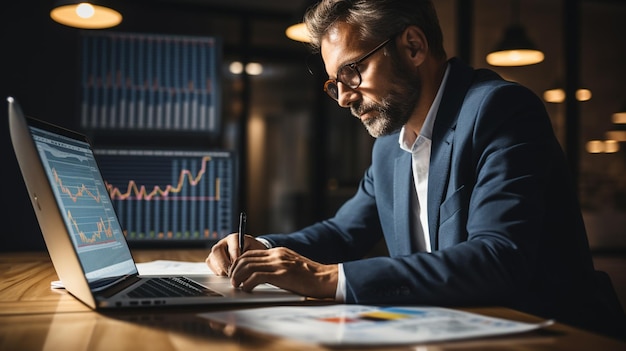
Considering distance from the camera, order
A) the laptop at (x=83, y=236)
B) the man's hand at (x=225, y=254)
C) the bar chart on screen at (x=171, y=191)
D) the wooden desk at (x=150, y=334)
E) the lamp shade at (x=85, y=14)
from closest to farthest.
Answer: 1. the wooden desk at (x=150, y=334)
2. the laptop at (x=83, y=236)
3. the man's hand at (x=225, y=254)
4. the lamp shade at (x=85, y=14)
5. the bar chart on screen at (x=171, y=191)

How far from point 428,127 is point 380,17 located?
297 millimetres

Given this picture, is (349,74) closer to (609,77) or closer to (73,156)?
(73,156)

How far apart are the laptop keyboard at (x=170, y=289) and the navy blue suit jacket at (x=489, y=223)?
9.8 inches

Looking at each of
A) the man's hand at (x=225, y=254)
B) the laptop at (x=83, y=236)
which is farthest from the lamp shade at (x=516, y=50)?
the laptop at (x=83, y=236)

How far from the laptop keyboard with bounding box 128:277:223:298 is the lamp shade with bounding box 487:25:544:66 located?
3.94 meters

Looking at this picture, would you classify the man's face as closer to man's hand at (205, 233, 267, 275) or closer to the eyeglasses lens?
the eyeglasses lens

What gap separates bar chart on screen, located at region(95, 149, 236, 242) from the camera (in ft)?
6.63

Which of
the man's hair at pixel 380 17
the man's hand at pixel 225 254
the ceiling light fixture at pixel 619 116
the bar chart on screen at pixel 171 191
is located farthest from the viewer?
the ceiling light fixture at pixel 619 116

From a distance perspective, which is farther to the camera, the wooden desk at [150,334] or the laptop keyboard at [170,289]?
the laptop keyboard at [170,289]

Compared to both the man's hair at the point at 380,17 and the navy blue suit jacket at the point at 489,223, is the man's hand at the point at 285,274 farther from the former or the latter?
the man's hair at the point at 380,17

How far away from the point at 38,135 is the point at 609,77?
4.79 metres

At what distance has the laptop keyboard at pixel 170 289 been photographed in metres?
0.94

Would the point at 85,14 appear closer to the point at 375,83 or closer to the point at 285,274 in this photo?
the point at 375,83

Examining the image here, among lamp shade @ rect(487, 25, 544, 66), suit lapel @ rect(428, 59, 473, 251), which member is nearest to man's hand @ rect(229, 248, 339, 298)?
suit lapel @ rect(428, 59, 473, 251)
